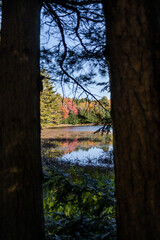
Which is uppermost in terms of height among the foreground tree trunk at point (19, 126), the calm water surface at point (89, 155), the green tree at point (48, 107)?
the green tree at point (48, 107)

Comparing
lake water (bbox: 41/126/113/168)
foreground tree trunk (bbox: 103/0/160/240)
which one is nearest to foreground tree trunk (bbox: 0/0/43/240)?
foreground tree trunk (bbox: 103/0/160/240)

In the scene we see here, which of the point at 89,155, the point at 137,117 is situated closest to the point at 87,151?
the point at 89,155

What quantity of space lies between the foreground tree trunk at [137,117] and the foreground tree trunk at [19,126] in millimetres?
673

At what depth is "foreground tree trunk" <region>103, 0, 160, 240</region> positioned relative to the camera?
865 mm

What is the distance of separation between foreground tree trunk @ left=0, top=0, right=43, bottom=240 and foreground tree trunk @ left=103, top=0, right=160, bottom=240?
2.21ft

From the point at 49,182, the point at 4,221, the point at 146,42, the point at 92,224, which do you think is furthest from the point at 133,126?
the point at 49,182

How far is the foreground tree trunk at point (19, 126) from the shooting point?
127 centimetres

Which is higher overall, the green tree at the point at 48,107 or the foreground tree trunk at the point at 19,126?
the green tree at the point at 48,107

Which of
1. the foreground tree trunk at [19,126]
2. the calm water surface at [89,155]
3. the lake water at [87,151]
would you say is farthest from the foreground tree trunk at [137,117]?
the calm water surface at [89,155]

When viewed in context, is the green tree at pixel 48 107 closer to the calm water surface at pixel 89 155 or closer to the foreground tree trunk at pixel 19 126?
the calm water surface at pixel 89 155

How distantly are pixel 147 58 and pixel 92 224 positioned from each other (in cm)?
153

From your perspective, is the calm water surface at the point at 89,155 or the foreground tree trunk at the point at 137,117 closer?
the foreground tree trunk at the point at 137,117

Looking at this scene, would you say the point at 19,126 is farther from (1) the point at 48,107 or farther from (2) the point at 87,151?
(1) the point at 48,107

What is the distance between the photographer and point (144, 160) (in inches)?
34.5
